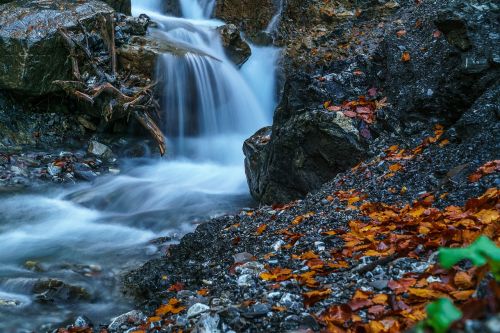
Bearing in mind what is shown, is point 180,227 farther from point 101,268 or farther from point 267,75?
point 267,75

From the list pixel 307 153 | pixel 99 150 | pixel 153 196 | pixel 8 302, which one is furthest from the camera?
pixel 99 150

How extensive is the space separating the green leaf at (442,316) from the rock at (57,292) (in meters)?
4.93

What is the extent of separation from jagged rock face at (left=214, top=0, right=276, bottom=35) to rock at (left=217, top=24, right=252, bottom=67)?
0.69 m

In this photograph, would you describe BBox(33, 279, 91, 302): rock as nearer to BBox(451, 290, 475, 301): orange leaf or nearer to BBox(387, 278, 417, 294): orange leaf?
BBox(387, 278, 417, 294): orange leaf

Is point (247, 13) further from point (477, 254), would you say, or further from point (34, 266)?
point (477, 254)

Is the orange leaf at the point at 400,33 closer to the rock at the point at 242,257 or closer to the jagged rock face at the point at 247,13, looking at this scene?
the rock at the point at 242,257

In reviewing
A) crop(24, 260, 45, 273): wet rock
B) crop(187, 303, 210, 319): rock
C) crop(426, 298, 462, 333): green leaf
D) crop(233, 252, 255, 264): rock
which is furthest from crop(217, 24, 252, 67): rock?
crop(426, 298, 462, 333): green leaf

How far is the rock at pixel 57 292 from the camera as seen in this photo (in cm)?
524

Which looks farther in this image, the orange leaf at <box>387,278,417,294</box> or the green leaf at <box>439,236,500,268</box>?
the orange leaf at <box>387,278,417,294</box>

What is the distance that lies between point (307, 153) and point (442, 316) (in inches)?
215

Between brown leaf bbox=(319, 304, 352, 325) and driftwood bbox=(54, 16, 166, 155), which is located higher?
driftwood bbox=(54, 16, 166, 155)

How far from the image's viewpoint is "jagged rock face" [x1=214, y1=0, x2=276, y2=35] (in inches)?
509

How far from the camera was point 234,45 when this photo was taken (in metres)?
12.7

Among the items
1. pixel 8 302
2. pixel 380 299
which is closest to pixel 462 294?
pixel 380 299
